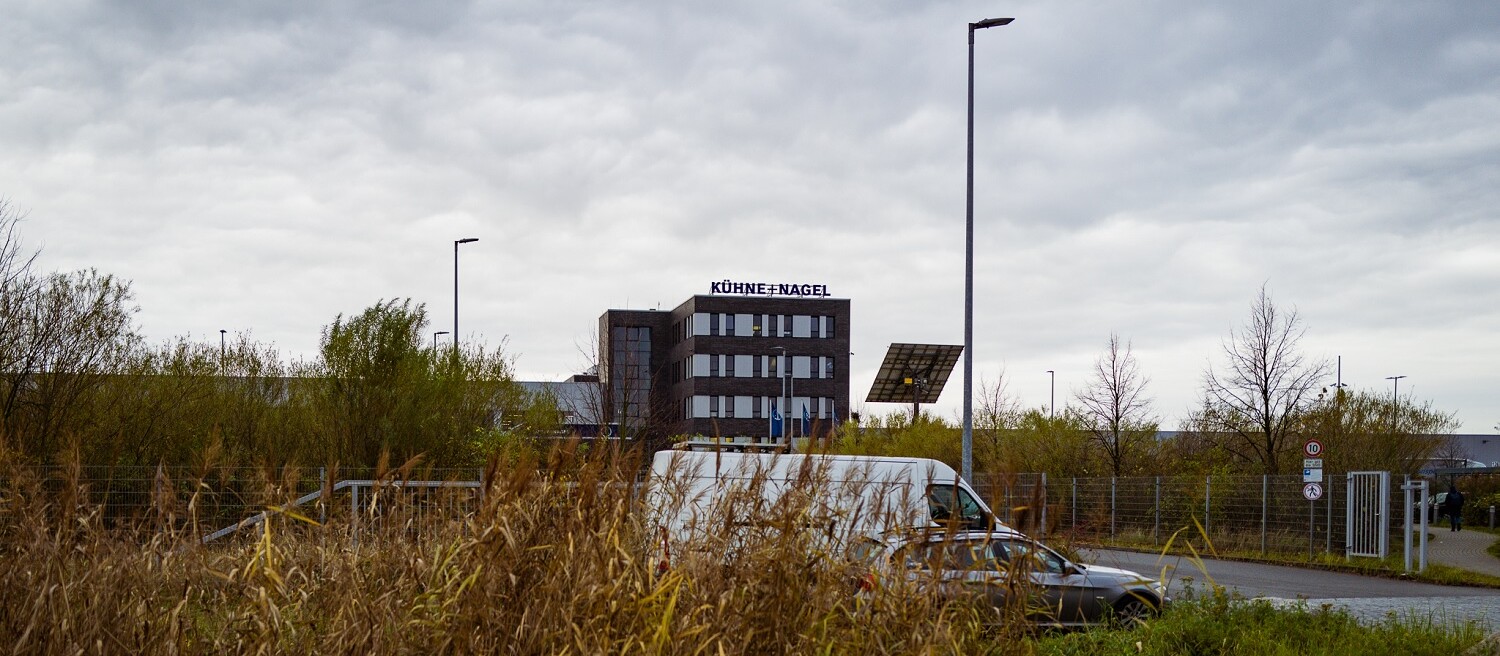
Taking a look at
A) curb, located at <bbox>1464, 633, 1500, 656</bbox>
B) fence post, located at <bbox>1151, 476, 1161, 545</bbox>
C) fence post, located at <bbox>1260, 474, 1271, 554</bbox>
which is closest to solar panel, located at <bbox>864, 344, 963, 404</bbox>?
fence post, located at <bbox>1151, 476, 1161, 545</bbox>

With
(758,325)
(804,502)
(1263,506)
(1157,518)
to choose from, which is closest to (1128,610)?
(804,502)

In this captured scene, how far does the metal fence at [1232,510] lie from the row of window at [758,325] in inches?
2147

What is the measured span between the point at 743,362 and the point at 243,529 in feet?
262

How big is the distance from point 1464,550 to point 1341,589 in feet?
44.4

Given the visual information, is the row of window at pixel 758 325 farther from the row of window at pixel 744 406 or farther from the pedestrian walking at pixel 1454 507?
the pedestrian walking at pixel 1454 507

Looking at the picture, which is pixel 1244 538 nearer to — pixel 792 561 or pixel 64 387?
pixel 64 387

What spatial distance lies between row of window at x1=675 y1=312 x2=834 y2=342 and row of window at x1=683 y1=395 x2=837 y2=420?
3957 mm

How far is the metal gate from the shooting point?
2258 centimetres

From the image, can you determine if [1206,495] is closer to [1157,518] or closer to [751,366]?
[1157,518]

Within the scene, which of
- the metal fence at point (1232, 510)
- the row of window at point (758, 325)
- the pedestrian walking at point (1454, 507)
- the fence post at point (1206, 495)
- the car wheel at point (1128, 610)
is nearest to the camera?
the car wheel at point (1128, 610)

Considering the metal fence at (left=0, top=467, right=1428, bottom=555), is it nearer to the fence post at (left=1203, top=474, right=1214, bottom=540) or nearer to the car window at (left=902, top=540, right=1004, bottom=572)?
the fence post at (left=1203, top=474, right=1214, bottom=540)

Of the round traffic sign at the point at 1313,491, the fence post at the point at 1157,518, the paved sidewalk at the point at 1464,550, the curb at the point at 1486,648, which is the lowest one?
the paved sidewalk at the point at 1464,550

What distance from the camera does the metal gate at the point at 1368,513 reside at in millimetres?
22578

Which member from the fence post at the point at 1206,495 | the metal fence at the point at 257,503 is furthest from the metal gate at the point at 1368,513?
the metal fence at the point at 257,503
